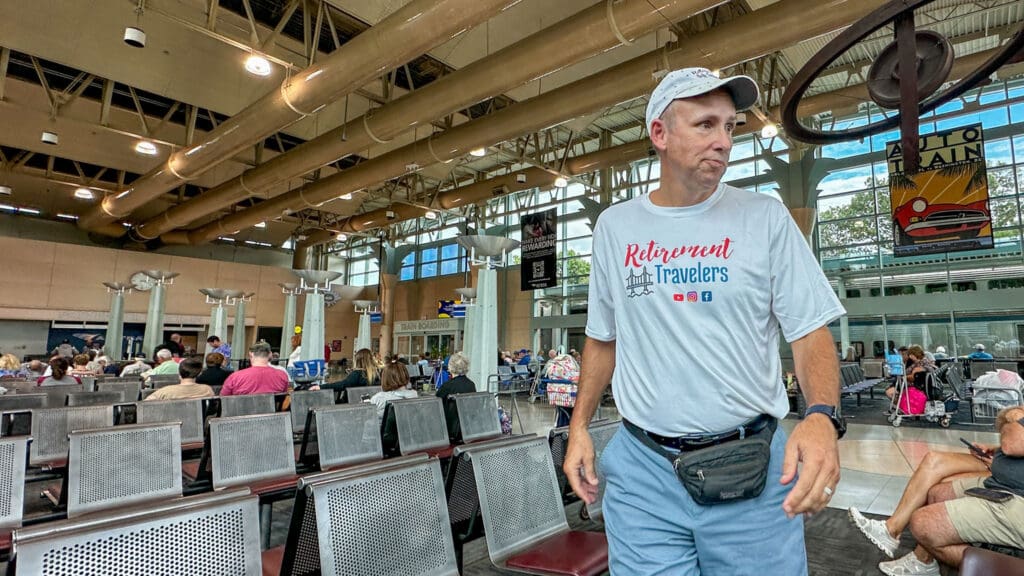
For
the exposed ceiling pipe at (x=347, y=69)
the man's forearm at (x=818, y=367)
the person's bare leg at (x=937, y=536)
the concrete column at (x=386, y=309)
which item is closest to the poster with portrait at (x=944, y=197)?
the exposed ceiling pipe at (x=347, y=69)

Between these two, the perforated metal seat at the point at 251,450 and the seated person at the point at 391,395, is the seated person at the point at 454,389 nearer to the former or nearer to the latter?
the seated person at the point at 391,395

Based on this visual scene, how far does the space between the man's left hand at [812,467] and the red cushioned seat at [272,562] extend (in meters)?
1.71

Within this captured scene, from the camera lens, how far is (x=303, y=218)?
19203 mm

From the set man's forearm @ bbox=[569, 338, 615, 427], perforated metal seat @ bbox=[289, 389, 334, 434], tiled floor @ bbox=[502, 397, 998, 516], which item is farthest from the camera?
perforated metal seat @ bbox=[289, 389, 334, 434]

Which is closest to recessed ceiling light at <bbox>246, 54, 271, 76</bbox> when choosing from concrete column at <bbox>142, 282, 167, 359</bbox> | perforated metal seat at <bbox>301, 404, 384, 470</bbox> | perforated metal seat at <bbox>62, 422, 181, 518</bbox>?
perforated metal seat at <bbox>301, 404, 384, 470</bbox>

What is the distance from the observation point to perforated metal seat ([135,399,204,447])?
13.0 ft

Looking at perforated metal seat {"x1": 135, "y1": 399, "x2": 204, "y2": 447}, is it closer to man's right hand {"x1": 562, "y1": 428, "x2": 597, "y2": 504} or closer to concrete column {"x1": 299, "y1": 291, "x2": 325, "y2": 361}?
man's right hand {"x1": 562, "y1": 428, "x2": 597, "y2": 504}

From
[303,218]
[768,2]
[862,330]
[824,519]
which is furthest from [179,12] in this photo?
[862,330]

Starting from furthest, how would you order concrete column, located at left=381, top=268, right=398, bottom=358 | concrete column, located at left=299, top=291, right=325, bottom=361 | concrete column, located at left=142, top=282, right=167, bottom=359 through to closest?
concrete column, located at left=381, top=268, right=398, bottom=358
concrete column, located at left=142, top=282, right=167, bottom=359
concrete column, located at left=299, top=291, right=325, bottom=361

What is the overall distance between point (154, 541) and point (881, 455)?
23.4ft

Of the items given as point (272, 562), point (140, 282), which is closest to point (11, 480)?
point (272, 562)

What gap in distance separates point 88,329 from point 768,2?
24669mm

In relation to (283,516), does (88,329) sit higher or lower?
higher

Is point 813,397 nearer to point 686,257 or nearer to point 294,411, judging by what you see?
point 686,257
